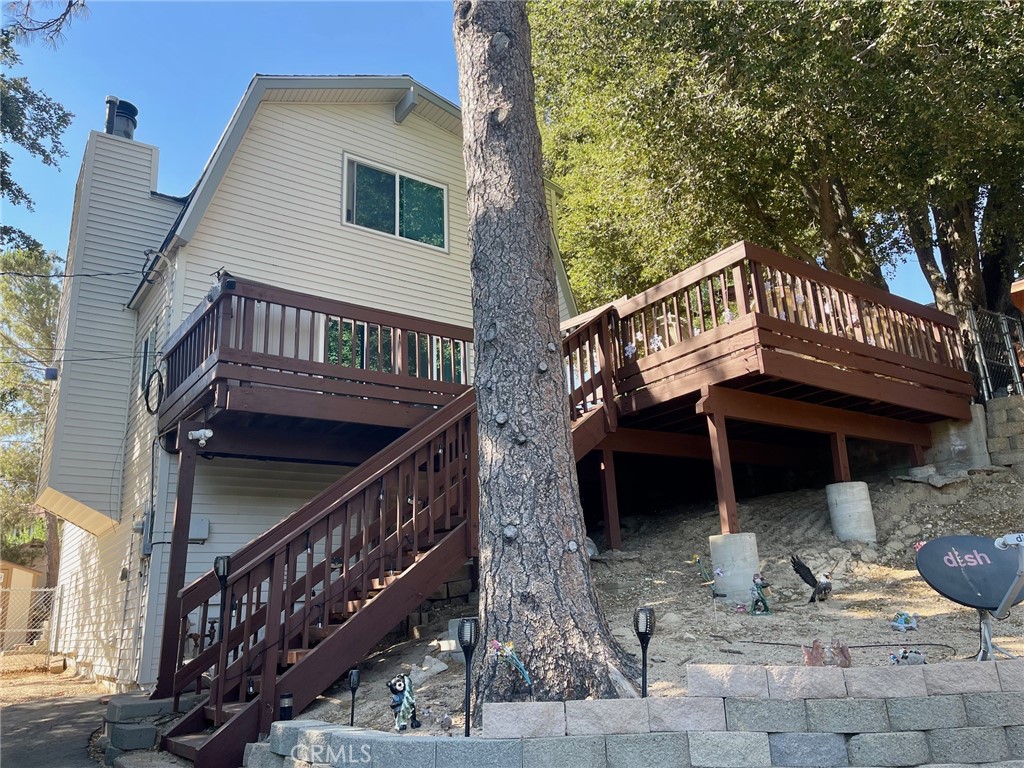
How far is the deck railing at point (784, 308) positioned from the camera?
23.0 feet

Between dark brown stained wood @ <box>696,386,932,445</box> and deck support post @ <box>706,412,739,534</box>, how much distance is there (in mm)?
137

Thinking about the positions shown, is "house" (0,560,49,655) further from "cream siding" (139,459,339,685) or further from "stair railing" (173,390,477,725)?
"stair railing" (173,390,477,725)

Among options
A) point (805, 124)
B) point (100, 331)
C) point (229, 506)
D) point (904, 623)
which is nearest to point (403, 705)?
point (904, 623)

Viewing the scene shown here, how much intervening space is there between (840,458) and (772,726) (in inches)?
193

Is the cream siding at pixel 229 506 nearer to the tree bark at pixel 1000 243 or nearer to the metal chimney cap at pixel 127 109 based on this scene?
the metal chimney cap at pixel 127 109

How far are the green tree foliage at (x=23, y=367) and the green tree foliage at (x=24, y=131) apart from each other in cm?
837

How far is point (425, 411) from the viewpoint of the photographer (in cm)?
818

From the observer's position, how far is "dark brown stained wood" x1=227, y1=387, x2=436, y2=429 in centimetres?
675

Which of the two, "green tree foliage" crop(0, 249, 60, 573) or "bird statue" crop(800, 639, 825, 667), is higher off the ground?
"green tree foliage" crop(0, 249, 60, 573)

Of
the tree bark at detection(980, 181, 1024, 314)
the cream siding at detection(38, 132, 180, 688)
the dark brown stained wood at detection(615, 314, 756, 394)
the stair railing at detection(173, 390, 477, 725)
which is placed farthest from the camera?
the tree bark at detection(980, 181, 1024, 314)

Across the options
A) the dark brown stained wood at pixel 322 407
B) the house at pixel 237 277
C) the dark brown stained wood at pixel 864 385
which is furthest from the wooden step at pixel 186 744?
the dark brown stained wood at pixel 864 385

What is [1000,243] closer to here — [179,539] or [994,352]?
[994,352]

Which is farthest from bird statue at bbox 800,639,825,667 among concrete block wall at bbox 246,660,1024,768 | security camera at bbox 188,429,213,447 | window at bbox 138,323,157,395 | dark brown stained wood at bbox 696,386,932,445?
window at bbox 138,323,157,395

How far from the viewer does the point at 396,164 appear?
1112cm
